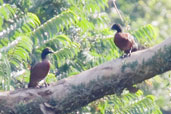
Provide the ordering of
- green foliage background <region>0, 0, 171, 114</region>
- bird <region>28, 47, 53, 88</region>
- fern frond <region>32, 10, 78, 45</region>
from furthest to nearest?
1. fern frond <region>32, 10, 78, 45</region>
2. green foliage background <region>0, 0, 171, 114</region>
3. bird <region>28, 47, 53, 88</region>

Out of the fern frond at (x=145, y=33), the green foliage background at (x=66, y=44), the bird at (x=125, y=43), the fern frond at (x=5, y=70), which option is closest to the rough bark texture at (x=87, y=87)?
the fern frond at (x=5, y=70)

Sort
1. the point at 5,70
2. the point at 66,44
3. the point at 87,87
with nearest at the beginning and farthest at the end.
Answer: the point at 87,87 < the point at 5,70 < the point at 66,44

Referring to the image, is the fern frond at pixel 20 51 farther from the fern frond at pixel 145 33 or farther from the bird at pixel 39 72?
the fern frond at pixel 145 33

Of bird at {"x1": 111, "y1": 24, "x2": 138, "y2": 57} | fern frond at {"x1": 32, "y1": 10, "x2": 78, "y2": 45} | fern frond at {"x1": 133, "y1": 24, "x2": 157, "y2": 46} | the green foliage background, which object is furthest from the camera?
fern frond at {"x1": 133, "y1": 24, "x2": 157, "y2": 46}

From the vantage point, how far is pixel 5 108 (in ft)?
18.4

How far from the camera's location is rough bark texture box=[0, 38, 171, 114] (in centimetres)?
554

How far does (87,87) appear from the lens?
5617mm

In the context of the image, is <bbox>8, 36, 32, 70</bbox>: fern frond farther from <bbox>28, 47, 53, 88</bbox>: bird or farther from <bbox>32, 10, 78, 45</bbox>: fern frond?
<bbox>32, 10, 78, 45</bbox>: fern frond

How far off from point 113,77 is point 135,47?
63.7 inches

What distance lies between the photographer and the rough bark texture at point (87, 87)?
18.2ft

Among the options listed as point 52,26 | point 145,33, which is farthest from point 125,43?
point 52,26

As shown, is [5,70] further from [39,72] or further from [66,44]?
[66,44]

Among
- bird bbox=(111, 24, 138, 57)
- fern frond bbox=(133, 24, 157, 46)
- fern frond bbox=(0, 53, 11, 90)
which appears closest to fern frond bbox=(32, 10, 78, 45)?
bird bbox=(111, 24, 138, 57)

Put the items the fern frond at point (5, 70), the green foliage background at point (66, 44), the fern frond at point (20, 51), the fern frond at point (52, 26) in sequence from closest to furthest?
the fern frond at point (5, 70) → the fern frond at point (20, 51) → the green foliage background at point (66, 44) → the fern frond at point (52, 26)
